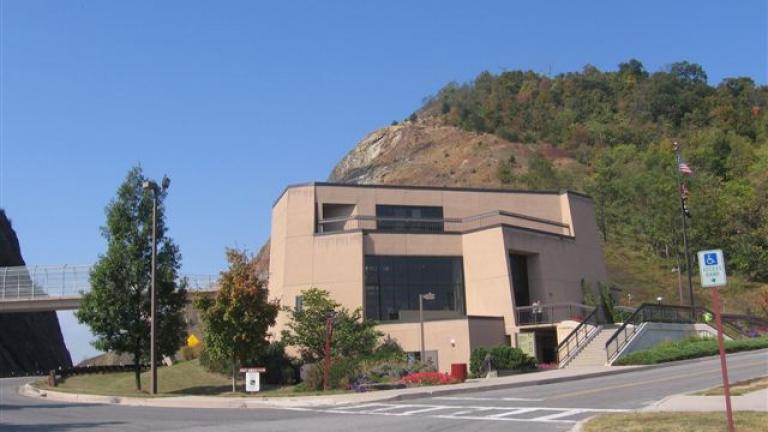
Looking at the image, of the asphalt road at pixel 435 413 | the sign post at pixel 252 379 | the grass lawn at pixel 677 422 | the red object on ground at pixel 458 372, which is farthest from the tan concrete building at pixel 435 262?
the grass lawn at pixel 677 422

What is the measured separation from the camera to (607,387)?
74.8 ft

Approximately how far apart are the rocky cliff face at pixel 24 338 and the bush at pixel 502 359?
4520cm

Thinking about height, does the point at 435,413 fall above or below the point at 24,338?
below

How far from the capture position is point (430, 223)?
142 feet

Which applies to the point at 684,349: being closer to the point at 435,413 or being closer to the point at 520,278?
the point at 520,278

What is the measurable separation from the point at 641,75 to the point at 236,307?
146m

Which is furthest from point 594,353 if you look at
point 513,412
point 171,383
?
point 171,383

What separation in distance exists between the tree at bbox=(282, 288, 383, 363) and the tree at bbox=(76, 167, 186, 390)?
5869 mm

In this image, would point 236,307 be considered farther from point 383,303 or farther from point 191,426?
point 191,426

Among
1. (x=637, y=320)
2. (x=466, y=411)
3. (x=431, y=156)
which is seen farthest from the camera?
(x=431, y=156)

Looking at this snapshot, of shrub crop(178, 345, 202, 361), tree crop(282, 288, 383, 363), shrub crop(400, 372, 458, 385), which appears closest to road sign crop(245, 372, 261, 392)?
shrub crop(400, 372, 458, 385)

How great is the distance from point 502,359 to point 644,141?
329 ft

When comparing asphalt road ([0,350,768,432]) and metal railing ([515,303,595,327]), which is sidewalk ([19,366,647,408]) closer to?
asphalt road ([0,350,768,432])

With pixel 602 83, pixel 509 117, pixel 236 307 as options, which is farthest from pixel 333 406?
pixel 602 83
